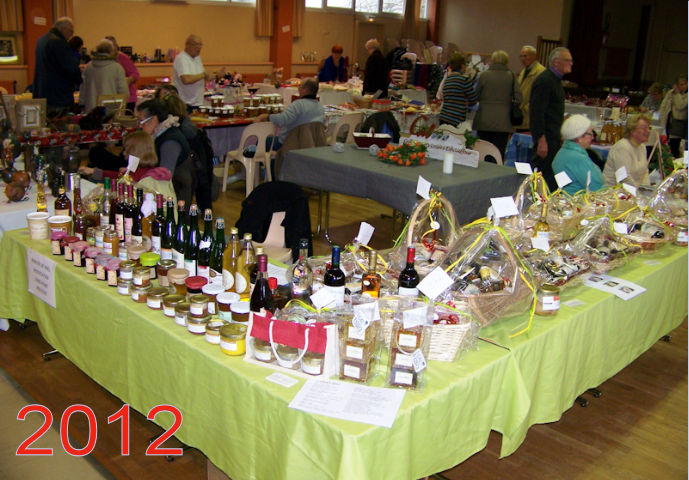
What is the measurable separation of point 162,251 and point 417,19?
587 inches

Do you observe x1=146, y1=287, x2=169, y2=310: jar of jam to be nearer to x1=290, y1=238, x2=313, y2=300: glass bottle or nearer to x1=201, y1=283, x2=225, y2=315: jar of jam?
x1=201, y1=283, x2=225, y2=315: jar of jam

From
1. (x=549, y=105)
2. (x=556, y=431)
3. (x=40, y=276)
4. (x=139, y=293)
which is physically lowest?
(x=556, y=431)

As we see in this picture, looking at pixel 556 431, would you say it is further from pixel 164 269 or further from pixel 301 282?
pixel 164 269

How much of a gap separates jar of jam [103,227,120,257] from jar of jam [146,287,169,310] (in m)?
0.43

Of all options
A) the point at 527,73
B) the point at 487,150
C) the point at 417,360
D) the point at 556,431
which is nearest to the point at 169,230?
the point at 417,360

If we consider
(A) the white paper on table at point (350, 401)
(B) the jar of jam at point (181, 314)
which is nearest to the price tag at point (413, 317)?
(A) the white paper on table at point (350, 401)

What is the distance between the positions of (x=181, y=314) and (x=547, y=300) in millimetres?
1206

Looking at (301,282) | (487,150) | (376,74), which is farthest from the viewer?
(376,74)

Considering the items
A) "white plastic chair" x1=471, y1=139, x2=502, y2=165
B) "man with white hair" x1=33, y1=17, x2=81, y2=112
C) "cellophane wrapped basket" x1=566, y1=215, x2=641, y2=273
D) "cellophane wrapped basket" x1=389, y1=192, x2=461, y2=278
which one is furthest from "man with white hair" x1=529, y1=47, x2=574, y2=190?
"man with white hair" x1=33, y1=17, x2=81, y2=112

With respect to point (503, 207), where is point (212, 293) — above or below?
below

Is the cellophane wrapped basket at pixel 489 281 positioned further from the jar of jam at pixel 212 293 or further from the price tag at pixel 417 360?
the jar of jam at pixel 212 293

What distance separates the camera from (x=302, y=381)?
183 cm

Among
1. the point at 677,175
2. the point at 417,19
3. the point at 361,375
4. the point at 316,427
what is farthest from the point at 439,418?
the point at 417,19

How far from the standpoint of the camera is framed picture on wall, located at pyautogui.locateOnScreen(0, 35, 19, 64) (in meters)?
9.63
